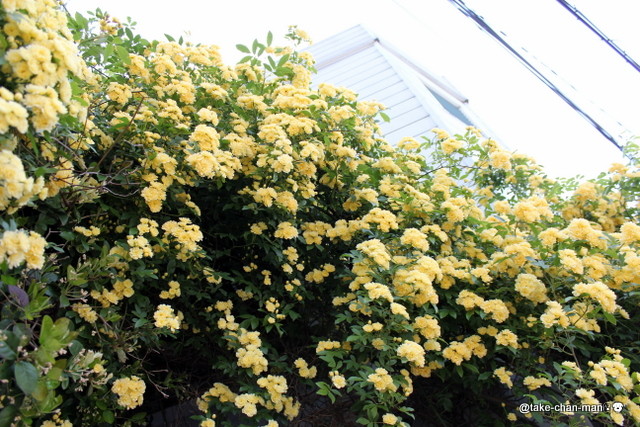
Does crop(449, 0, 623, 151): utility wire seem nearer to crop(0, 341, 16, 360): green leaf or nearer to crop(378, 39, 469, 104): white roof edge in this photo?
crop(378, 39, 469, 104): white roof edge

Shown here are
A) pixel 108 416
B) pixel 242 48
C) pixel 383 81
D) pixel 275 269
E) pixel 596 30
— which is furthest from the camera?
pixel 383 81

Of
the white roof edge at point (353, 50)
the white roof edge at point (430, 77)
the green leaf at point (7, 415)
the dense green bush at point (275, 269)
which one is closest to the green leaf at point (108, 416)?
the dense green bush at point (275, 269)

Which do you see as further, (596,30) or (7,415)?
(596,30)

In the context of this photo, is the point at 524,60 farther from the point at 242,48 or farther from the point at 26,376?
the point at 26,376

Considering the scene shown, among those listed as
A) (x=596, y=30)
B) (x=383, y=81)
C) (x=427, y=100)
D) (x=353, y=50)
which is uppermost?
(x=353, y=50)

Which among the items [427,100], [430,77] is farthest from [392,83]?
[430,77]

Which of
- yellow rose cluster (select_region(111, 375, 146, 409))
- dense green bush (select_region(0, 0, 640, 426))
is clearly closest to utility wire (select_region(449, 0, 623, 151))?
dense green bush (select_region(0, 0, 640, 426))

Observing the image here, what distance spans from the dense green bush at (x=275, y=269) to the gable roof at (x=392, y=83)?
2.04 metres

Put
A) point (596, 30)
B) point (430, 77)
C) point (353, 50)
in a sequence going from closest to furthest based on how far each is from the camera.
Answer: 1. point (596, 30)
2. point (353, 50)
3. point (430, 77)

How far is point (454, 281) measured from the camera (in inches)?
81.9

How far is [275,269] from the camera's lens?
2.36 meters

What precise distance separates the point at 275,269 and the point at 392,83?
11.4 feet

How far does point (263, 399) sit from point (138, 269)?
2.22ft

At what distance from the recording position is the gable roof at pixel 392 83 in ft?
15.3
